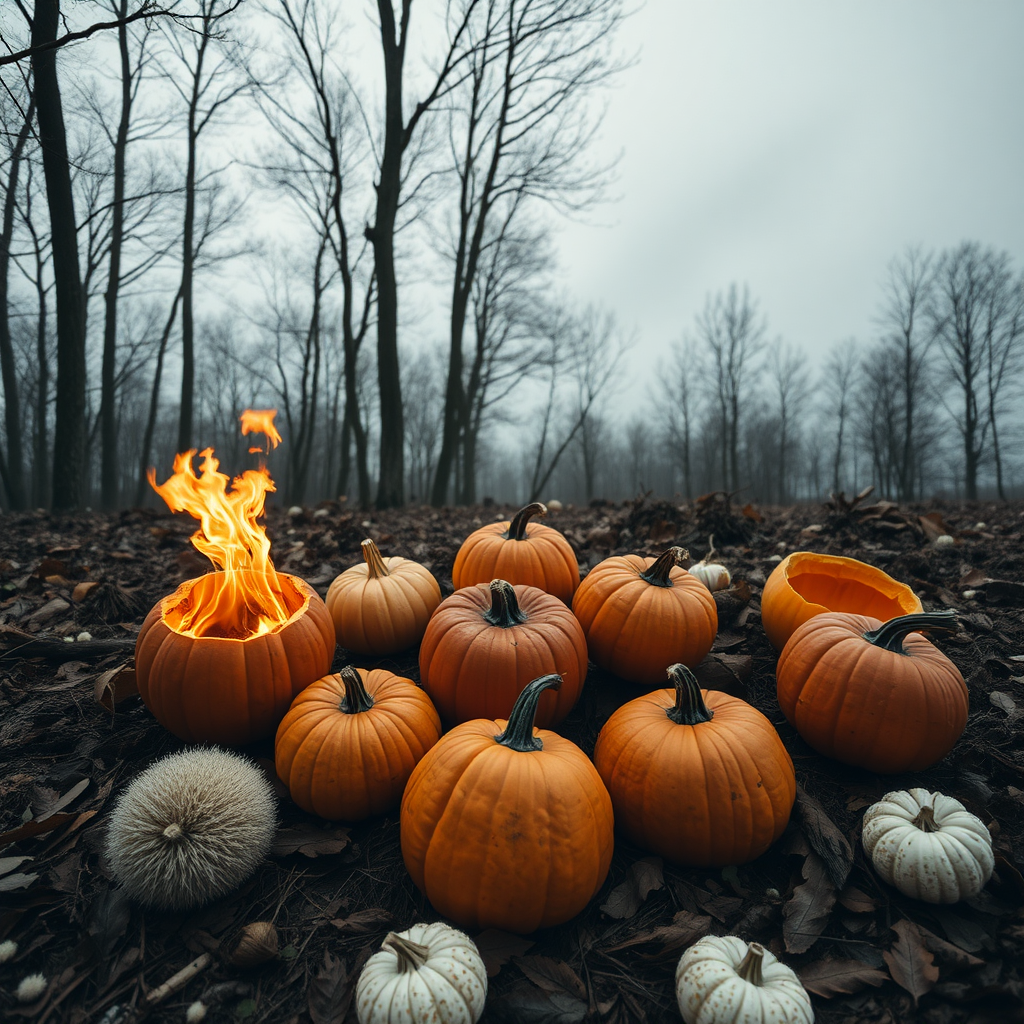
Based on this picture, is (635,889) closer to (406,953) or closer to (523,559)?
(406,953)

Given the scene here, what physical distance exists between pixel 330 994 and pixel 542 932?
0.68m

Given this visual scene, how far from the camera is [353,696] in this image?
2199mm

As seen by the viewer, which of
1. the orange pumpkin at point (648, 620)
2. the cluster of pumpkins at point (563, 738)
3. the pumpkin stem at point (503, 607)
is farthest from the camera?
the orange pumpkin at point (648, 620)

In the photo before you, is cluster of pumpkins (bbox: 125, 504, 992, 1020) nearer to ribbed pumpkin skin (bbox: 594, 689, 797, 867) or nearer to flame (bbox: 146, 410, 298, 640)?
ribbed pumpkin skin (bbox: 594, 689, 797, 867)

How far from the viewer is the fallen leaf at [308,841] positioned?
1977 mm

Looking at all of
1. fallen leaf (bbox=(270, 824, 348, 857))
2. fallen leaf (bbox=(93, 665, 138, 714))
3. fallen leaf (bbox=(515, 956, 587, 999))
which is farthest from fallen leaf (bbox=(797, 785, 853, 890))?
fallen leaf (bbox=(93, 665, 138, 714))

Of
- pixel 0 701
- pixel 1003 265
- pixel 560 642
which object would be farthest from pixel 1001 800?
pixel 1003 265

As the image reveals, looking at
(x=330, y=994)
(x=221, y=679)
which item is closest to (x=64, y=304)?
(x=221, y=679)

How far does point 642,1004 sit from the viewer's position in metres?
1.52

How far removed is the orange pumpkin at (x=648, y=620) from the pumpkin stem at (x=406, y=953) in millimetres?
1585

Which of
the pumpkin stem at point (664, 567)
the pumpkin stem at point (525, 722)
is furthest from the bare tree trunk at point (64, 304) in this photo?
the pumpkin stem at point (525, 722)

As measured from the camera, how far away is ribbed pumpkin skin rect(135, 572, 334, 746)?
229 cm

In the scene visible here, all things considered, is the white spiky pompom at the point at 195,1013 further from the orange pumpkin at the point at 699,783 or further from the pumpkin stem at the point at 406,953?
the orange pumpkin at the point at 699,783

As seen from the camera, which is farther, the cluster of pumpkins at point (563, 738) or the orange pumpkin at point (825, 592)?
the orange pumpkin at point (825, 592)
